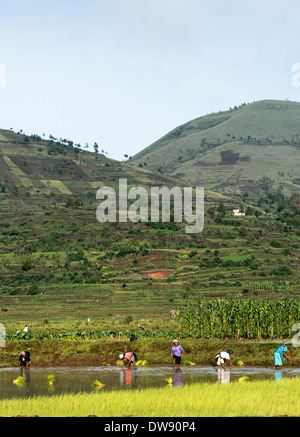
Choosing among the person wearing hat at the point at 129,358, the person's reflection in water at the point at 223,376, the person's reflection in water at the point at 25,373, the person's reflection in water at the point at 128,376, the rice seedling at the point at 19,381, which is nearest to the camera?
the person's reflection in water at the point at 128,376

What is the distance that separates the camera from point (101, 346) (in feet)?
140

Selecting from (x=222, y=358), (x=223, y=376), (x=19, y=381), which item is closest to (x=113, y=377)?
(x=19, y=381)

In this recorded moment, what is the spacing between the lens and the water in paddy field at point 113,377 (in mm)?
29516

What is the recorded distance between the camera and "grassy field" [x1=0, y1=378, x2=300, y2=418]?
21406 mm

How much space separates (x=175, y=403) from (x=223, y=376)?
10.5 meters

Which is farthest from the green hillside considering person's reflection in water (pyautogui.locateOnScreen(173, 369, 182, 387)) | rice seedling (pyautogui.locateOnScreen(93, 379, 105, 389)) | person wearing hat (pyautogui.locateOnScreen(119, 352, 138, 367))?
rice seedling (pyautogui.locateOnScreen(93, 379, 105, 389))

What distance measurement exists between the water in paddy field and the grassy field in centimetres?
352

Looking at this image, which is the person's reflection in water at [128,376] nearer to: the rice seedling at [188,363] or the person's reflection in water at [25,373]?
the rice seedling at [188,363]

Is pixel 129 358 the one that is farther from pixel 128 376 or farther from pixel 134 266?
pixel 134 266

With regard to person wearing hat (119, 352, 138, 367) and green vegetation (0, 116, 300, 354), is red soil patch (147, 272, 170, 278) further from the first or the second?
person wearing hat (119, 352, 138, 367)

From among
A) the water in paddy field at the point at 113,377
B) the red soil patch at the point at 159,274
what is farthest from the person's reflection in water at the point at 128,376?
the red soil patch at the point at 159,274

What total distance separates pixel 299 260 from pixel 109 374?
10459 centimetres

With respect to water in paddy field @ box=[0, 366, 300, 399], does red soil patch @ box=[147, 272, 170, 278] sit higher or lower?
higher
